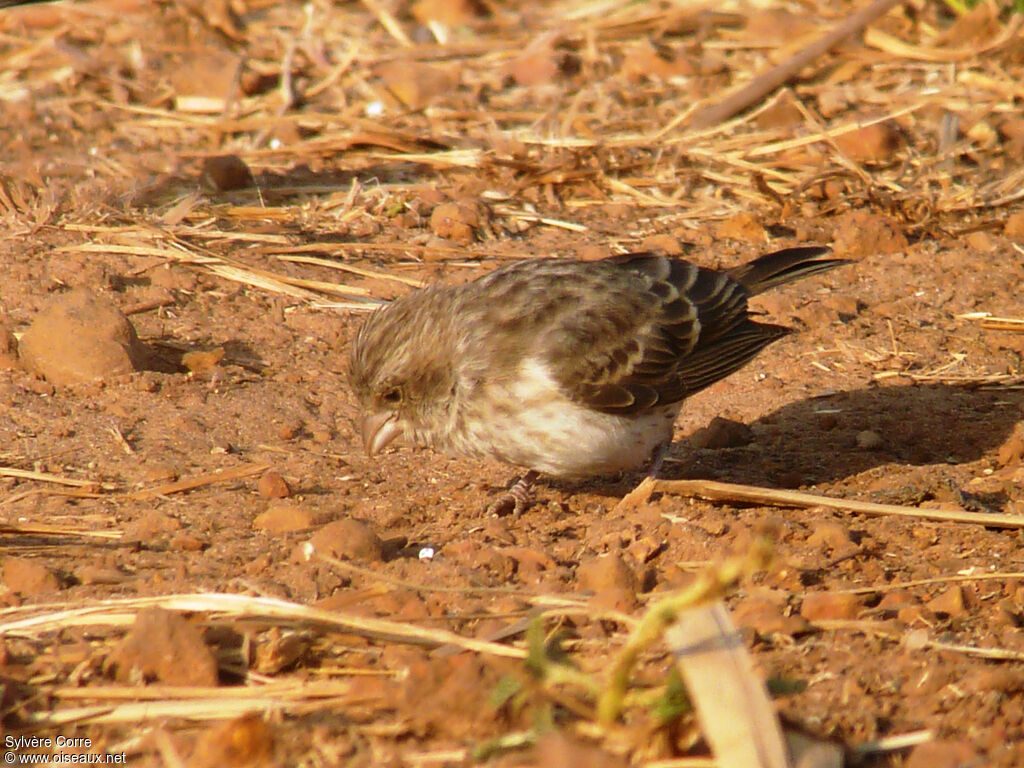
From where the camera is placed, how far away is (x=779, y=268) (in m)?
5.81

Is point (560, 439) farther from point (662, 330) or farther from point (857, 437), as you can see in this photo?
point (857, 437)

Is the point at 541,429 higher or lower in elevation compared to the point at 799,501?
higher

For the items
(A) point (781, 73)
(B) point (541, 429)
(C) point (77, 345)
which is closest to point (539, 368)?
(B) point (541, 429)

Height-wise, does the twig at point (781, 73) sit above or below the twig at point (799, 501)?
below

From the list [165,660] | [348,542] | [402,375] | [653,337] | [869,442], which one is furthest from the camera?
[869,442]

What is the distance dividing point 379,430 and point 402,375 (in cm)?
25

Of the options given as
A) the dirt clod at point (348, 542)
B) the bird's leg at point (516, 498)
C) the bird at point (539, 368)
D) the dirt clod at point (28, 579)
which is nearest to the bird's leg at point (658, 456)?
the bird at point (539, 368)

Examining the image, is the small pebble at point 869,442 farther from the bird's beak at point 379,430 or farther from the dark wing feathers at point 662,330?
the bird's beak at point 379,430

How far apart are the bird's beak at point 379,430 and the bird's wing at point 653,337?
0.66 m

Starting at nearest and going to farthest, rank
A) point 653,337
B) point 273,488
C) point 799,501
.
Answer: point 799,501 → point 273,488 → point 653,337

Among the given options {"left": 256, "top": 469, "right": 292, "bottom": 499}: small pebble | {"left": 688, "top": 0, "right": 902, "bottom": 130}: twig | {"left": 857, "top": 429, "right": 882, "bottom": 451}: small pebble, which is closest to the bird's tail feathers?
{"left": 857, "top": 429, "right": 882, "bottom": 451}: small pebble

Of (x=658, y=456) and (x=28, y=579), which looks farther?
(x=658, y=456)

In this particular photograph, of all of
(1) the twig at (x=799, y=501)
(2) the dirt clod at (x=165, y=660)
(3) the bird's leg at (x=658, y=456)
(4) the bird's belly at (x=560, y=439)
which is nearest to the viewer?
(2) the dirt clod at (x=165, y=660)

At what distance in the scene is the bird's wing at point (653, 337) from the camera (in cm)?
508
